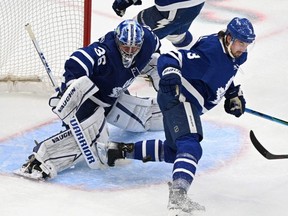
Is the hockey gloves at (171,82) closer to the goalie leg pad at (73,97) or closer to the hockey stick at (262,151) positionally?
the goalie leg pad at (73,97)

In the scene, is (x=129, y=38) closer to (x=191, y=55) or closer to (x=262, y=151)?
(x=191, y=55)

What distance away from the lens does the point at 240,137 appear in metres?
4.50

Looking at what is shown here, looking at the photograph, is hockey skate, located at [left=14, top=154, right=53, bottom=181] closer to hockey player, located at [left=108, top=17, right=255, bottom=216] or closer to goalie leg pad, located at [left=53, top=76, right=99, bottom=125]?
goalie leg pad, located at [left=53, top=76, right=99, bottom=125]

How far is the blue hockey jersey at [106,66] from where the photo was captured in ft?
13.0

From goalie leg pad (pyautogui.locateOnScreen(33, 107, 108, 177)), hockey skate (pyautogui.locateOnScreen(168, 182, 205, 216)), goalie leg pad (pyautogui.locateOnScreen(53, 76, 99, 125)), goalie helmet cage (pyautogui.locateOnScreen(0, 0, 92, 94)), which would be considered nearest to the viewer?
hockey skate (pyautogui.locateOnScreen(168, 182, 205, 216))

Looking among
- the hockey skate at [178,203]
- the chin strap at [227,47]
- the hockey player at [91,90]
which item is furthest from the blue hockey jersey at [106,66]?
the hockey skate at [178,203]

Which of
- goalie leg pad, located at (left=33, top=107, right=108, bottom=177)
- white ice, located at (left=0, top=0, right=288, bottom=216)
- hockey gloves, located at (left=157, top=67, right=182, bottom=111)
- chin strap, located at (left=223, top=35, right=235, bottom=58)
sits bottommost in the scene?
white ice, located at (left=0, top=0, right=288, bottom=216)

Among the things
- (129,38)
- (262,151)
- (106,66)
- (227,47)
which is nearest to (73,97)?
(106,66)

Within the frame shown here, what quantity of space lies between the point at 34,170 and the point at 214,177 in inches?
31.3

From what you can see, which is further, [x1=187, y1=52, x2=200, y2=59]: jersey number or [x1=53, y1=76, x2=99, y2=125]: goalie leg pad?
[x1=53, y1=76, x2=99, y2=125]: goalie leg pad

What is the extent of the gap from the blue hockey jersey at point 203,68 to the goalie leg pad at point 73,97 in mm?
366

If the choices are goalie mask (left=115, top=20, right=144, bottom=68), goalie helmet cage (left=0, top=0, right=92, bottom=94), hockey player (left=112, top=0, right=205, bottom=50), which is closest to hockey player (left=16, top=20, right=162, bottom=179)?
goalie mask (left=115, top=20, right=144, bottom=68)

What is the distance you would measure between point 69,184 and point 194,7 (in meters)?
1.39

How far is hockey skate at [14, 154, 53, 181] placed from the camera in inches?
155
